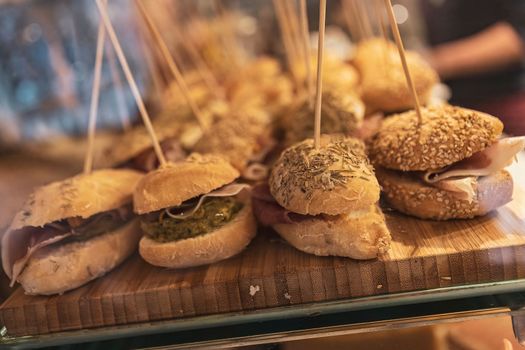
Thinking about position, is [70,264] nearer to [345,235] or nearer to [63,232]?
[63,232]

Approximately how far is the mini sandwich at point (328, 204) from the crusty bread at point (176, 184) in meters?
0.24

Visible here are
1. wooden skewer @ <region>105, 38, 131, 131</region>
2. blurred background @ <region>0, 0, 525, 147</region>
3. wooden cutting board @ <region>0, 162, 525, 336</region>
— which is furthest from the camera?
blurred background @ <region>0, 0, 525, 147</region>

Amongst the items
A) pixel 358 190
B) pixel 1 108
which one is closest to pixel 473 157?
pixel 358 190

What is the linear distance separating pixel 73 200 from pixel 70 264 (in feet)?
0.86

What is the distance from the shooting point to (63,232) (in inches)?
79.2

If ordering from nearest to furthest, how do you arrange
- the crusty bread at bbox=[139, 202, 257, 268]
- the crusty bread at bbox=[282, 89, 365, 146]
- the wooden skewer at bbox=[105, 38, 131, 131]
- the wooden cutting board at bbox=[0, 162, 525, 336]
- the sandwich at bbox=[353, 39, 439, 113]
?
the wooden cutting board at bbox=[0, 162, 525, 336] → the crusty bread at bbox=[139, 202, 257, 268] → the crusty bread at bbox=[282, 89, 365, 146] → the sandwich at bbox=[353, 39, 439, 113] → the wooden skewer at bbox=[105, 38, 131, 131]

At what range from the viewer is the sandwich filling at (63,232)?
6.40 ft

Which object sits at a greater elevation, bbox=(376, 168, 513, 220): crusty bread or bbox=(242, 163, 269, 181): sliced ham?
bbox=(242, 163, 269, 181): sliced ham

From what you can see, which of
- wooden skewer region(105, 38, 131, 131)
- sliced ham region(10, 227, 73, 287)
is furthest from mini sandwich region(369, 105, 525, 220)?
wooden skewer region(105, 38, 131, 131)

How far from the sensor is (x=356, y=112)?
102 inches

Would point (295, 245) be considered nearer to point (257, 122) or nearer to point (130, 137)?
point (257, 122)

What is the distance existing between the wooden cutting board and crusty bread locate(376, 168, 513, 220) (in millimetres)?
41

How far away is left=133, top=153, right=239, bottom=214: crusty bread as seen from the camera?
1945 mm

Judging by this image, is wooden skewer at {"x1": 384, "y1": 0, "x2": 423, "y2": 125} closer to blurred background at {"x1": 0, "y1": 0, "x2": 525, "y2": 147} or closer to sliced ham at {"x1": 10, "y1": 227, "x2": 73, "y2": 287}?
sliced ham at {"x1": 10, "y1": 227, "x2": 73, "y2": 287}
